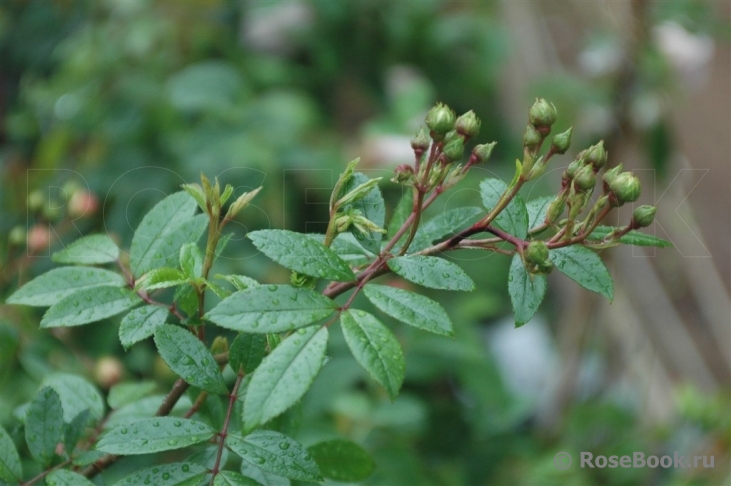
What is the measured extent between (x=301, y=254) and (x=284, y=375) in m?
0.06

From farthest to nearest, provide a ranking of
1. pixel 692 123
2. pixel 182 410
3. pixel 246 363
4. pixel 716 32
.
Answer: pixel 692 123, pixel 716 32, pixel 182 410, pixel 246 363

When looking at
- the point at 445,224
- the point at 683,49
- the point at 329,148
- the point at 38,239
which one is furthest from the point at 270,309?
the point at 683,49

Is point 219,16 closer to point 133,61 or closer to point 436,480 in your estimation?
point 133,61

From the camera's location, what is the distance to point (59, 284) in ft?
1.33

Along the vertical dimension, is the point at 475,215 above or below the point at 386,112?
above

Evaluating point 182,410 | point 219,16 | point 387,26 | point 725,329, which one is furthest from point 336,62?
point 182,410

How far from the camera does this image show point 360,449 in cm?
45

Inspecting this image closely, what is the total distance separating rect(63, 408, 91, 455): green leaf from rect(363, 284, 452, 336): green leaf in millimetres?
201

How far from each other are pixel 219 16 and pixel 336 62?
0.28 meters

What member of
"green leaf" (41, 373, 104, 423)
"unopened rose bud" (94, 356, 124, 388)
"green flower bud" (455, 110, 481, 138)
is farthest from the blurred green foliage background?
"green flower bud" (455, 110, 481, 138)

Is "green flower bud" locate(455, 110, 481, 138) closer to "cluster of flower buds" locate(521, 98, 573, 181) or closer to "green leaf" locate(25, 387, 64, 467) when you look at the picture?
"cluster of flower buds" locate(521, 98, 573, 181)

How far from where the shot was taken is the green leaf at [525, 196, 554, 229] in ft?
1.31

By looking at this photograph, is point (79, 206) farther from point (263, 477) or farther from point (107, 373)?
point (263, 477)

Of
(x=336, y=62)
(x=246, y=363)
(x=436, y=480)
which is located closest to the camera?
(x=246, y=363)
